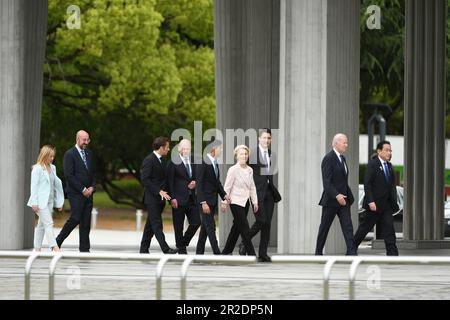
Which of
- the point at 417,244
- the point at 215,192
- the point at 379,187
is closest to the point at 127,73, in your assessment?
the point at 417,244

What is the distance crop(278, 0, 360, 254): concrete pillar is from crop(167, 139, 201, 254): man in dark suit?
192 centimetres

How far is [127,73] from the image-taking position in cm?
4866

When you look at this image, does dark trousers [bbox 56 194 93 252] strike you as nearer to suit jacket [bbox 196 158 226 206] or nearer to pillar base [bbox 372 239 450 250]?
suit jacket [bbox 196 158 226 206]

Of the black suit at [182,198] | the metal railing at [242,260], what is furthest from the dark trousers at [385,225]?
the metal railing at [242,260]

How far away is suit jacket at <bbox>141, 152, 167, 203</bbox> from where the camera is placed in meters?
21.7

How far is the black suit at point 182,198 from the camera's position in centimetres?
2183

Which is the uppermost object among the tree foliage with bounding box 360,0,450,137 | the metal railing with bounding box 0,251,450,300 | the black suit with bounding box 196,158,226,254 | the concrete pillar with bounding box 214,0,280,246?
the tree foliage with bounding box 360,0,450,137

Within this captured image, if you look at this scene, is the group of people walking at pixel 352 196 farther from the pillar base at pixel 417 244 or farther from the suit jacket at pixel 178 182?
the pillar base at pixel 417 244

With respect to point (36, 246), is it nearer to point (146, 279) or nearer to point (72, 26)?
point (146, 279)

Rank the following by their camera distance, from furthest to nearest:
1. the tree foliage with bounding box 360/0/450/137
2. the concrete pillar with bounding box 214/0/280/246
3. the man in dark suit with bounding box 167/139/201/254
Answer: the tree foliage with bounding box 360/0/450/137 → the concrete pillar with bounding box 214/0/280/246 → the man in dark suit with bounding box 167/139/201/254

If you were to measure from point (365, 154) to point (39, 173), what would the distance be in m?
34.6

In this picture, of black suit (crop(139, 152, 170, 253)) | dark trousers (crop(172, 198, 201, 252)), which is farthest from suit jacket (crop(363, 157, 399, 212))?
black suit (crop(139, 152, 170, 253))

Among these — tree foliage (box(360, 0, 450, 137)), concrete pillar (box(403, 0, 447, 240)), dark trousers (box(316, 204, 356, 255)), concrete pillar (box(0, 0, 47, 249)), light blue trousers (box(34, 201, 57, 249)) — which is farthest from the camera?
tree foliage (box(360, 0, 450, 137))
